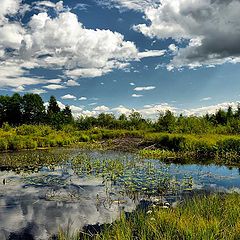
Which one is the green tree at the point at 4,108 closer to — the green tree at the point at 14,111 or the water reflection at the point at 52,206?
the green tree at the point at 14,111

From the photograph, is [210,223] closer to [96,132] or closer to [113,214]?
[113,214]

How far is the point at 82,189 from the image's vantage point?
1431 cm

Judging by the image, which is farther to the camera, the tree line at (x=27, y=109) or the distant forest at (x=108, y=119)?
the tree line at (x=27, y=109)

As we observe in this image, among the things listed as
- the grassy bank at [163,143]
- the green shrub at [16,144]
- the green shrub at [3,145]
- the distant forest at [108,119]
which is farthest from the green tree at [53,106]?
the green shrub at [3,145]

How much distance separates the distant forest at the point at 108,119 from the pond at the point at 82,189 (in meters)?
17.6

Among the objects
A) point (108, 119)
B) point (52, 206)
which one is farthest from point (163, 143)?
point (108, 119)

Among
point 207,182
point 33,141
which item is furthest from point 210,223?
point 33,141

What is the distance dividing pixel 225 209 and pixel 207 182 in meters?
7.17

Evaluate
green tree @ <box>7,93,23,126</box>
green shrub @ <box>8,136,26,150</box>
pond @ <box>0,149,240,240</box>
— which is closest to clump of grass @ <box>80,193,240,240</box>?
pond @ <box>0,149,240,240</box>

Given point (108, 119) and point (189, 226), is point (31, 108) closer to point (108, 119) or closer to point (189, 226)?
point (108, 119)

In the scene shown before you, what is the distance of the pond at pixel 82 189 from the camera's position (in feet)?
33.2

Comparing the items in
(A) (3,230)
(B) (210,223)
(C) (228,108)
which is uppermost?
(C) (228,108)

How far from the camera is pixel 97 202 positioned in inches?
476

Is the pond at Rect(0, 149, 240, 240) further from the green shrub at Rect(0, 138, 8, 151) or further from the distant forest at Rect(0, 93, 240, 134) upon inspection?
the distant forest at Rect(0, 93, 240, 134)
